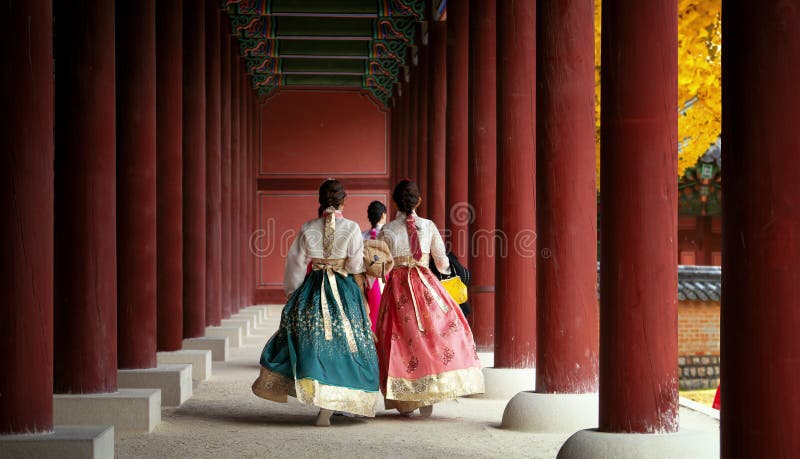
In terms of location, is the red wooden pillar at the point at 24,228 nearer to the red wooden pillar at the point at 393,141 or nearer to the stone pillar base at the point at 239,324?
the stone pillar base at the point at 239,324

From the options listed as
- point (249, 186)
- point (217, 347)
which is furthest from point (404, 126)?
point (217, 347)

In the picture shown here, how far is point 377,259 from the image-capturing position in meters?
7.62

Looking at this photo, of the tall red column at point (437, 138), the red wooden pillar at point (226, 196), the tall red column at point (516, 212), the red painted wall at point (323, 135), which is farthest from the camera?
the red painted wall at point (323, 135)

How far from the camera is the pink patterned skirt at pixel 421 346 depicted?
7.48 meters

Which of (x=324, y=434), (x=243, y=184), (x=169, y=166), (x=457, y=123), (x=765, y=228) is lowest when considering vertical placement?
(x=324, y=434)

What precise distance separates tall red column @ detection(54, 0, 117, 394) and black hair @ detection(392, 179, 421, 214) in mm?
1936

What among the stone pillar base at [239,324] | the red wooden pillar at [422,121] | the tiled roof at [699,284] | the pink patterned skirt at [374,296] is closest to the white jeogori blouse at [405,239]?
the pink patterned skirt at [374,296]

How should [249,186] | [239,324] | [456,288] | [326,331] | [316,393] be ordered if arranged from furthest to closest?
1. [249,186]
2. [239,324]
3. [456,288]
4. [326,331]
5. [316,393]

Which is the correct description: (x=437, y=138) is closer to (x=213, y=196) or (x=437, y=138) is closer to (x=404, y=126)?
(x=213, y=196)

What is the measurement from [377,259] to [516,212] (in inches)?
55.1

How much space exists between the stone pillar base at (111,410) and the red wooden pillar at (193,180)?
15.9 ft

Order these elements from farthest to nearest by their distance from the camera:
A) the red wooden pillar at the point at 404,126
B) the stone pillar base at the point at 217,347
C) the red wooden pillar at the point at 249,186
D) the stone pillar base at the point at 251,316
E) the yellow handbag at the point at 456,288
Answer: the red wooden pillar at the point at 404,126 < the red wooden pillar at the point at 249,186 < the stone pillar base at the point at 251,316 < the stone pillar base at the point at 217,347 < the yellow handbag at the point at 456,288

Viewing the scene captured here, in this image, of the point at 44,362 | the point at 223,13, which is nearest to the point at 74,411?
the point at 44,362

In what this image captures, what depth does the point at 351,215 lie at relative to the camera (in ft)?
85.9
